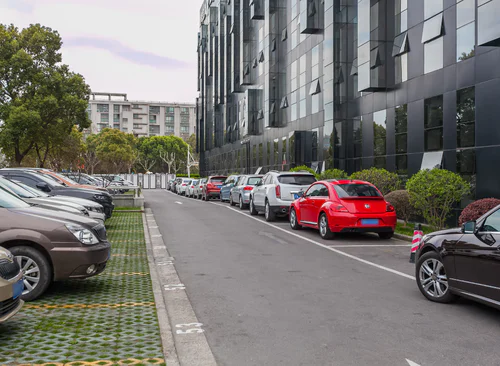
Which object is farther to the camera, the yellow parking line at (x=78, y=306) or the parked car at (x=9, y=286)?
the yellow parking line at (x=78, y=306)

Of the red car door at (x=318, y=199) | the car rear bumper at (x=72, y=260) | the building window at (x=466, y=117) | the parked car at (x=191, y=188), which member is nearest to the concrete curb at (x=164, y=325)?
the car rear bumper at (x=72, y=260)

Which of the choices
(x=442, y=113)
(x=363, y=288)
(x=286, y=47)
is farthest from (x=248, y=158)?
(x=363, y=288)

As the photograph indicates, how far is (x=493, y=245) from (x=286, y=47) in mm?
35129

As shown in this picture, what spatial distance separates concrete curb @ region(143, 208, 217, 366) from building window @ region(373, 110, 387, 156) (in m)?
15.0

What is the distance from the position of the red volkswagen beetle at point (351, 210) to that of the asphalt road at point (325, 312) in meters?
1.38

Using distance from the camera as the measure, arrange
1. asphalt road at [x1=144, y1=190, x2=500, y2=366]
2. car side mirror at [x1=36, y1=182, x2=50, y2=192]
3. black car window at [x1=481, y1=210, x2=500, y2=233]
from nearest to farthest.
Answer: asphalt road at [x1=144, y1=190, x2=500, y2=366]
black car window at [x1=481, y1=210, x2=500, y2=233]
car side mirror at [x1=36, y1=182, x2=50, y2=192]

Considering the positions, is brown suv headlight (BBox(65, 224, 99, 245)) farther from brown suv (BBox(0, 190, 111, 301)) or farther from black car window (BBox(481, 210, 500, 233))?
black car window (BBox(481, 210, 500, 233))

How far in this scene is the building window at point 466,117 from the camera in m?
16.6

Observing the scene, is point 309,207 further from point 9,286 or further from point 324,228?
point 9,286

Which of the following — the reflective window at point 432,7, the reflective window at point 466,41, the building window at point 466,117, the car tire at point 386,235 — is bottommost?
the car tire at point 386,235

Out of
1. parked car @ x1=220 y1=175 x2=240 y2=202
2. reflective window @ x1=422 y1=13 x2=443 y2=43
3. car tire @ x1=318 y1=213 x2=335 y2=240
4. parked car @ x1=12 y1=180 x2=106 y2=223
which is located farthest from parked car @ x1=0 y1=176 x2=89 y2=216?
parked car @ x1=220 y1=175 x2=240 y2=202

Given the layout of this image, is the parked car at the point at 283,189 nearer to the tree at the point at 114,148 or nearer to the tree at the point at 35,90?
the tree at the point at 35,90

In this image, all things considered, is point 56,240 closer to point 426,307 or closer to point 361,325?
point 361,325

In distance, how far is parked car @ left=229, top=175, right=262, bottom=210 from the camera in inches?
966
